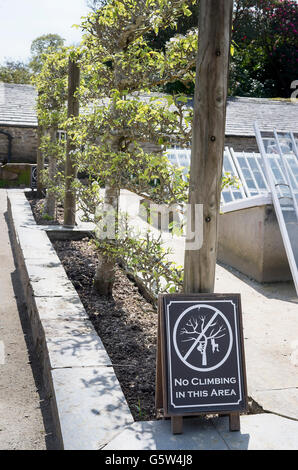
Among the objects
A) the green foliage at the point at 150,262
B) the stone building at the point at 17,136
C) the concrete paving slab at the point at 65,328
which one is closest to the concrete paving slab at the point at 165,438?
the concrete paving slab at the point at 65,328

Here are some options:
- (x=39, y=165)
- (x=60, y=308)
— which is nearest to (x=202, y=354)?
(x=60, y=308)

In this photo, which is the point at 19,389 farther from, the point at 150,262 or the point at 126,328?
the point at 150,262

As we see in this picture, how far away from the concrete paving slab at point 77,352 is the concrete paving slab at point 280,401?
1104mm

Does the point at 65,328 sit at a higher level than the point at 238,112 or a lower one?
lower

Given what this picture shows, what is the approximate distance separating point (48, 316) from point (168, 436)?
184cm

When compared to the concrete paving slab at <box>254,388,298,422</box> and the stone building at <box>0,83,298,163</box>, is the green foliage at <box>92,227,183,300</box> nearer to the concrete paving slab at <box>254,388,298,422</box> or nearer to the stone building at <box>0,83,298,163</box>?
the concrete paving slab at <box>254,388,298,422</box>

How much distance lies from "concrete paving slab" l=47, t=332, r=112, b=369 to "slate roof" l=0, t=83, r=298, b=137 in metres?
17.7

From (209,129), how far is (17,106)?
21550 millimetres

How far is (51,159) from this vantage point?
11109 mm

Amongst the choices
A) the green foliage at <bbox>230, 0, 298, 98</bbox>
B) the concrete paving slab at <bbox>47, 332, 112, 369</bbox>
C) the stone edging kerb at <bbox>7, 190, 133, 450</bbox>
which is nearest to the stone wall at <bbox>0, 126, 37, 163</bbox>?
the green foliage at <bbox>230, 0, 298, 98</bbox>

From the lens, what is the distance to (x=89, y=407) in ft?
10.2

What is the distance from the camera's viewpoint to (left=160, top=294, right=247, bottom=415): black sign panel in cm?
310
